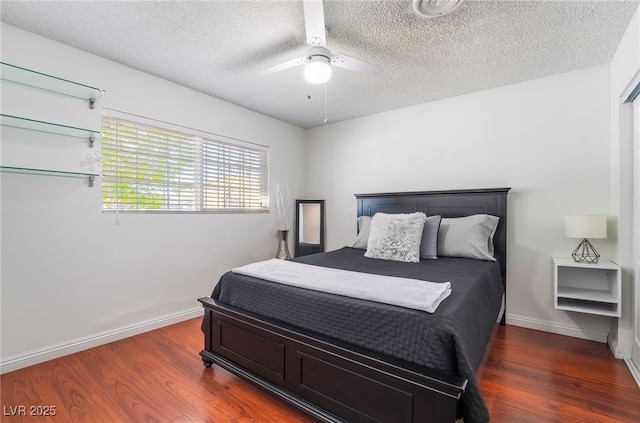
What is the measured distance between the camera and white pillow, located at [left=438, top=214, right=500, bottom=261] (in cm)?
278

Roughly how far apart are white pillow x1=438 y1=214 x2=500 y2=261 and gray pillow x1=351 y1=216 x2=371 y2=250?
805mm

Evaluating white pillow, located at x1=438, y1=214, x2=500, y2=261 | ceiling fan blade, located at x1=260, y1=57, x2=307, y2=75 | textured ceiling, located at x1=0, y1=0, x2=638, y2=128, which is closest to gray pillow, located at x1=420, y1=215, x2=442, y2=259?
white pillow, located at x1=438, y1=214, x2=500, y2=261

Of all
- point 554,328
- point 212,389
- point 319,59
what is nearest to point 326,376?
point 212,389

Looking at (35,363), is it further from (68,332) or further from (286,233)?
(286,233)

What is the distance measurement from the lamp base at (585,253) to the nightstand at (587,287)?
0.17 ft

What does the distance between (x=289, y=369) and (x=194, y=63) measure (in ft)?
8.52

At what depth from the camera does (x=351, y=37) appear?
7.36 ft

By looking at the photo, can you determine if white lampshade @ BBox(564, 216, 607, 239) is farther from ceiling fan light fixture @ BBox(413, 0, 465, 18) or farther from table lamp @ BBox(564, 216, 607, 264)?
ceiling fan light fixture @ BBox(413, 0, 465, 18)

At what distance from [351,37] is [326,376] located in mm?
2290

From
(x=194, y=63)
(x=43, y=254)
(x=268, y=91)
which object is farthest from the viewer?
(x=268, y=91)

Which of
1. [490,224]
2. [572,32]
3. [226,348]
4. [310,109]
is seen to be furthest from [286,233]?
[572,32]

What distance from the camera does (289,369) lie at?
5.70 ft

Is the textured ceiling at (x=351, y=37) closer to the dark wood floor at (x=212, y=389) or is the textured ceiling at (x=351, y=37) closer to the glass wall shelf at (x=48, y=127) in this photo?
the glass wall shelf at (x=48, y=127)

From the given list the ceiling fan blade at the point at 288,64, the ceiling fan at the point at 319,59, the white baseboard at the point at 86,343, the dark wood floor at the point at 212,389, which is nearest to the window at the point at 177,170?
the white baseboard at the point at 86,343
